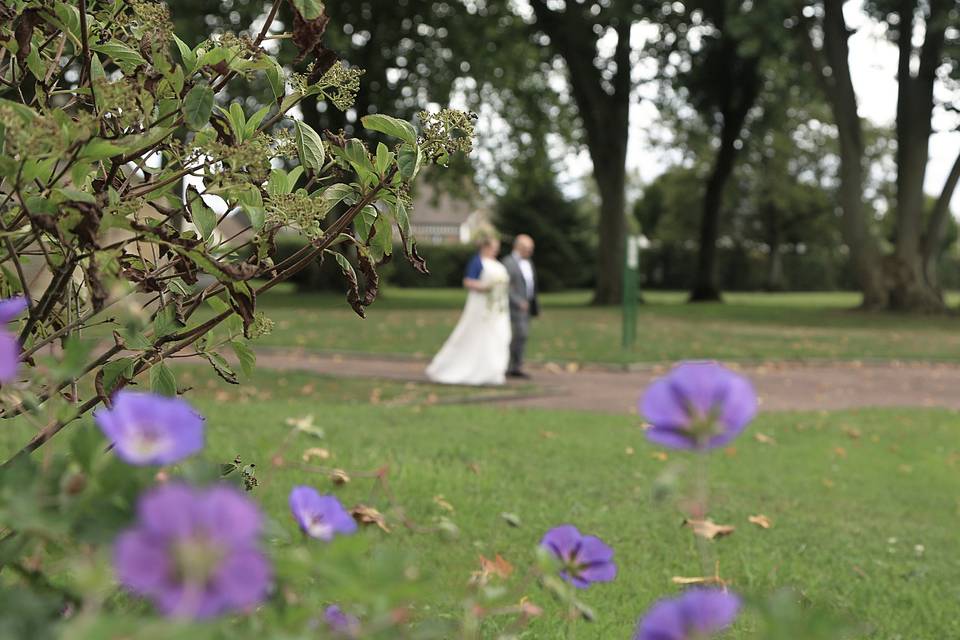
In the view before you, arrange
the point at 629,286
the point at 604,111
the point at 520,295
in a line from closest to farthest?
the point at 520,295, the point at 629,286, the point at 604,111

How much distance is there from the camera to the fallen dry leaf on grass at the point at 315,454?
5.74 meters

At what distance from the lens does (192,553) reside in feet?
2.29

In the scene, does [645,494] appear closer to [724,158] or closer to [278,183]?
[278,183]

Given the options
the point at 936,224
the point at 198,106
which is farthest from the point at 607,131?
the point at 198,106

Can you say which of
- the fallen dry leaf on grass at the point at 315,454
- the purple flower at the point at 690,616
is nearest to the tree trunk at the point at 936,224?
the fallen dry leaf on grass at the point at 315,454

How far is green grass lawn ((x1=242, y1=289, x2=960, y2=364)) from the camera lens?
16609mm

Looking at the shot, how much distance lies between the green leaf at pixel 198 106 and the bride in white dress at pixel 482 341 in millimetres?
11100

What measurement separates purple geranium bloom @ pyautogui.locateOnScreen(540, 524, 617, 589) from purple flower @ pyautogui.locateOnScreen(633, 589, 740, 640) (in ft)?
1.51

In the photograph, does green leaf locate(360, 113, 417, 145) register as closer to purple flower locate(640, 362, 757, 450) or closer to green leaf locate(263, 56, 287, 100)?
green leaf locate(263, 56, 287, 100)

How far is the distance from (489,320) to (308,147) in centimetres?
1124

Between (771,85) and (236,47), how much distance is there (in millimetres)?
37638

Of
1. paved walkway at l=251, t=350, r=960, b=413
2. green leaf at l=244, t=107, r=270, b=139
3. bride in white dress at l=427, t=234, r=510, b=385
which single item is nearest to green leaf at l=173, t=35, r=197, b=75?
green leaf at l=244, t=107, r=270, b=139

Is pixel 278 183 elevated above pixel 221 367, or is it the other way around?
pixel 278 183

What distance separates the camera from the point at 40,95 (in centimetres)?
186
